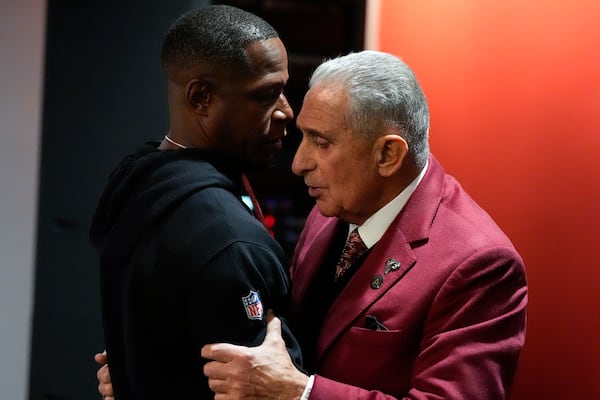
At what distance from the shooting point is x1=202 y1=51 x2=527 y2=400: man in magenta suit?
1.54 m

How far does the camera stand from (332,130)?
1.70 meters

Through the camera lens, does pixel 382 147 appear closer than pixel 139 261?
No

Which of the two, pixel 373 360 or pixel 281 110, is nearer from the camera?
pixel 373 360

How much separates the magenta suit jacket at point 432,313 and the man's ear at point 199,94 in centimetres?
47

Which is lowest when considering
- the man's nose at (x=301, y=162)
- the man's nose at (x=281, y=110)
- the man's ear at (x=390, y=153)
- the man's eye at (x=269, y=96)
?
the man's nose at (x=301, y=162)

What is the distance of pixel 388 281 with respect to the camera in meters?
1.67

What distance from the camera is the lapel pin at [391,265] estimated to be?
1.68 m
